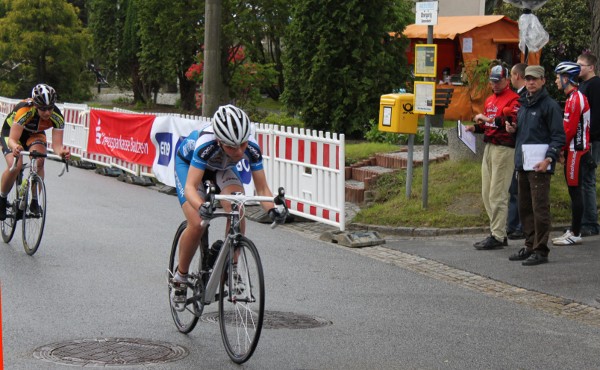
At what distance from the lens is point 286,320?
8.32 meters

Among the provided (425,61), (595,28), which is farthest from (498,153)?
(595,28)

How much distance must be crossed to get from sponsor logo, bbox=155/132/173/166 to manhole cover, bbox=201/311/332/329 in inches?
361

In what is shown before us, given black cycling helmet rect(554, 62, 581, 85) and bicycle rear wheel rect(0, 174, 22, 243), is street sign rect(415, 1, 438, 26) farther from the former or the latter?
bicycle rear wheel rect(0, 174, 22, 243)

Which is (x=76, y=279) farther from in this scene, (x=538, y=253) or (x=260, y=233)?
(x=538, y=253)

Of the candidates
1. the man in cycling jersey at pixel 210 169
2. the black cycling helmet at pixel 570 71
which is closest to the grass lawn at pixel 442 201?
the black cycling helmet at pixel 570 71

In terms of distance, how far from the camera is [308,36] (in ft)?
71.8

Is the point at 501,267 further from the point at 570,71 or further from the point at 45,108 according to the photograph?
the point at 45,108

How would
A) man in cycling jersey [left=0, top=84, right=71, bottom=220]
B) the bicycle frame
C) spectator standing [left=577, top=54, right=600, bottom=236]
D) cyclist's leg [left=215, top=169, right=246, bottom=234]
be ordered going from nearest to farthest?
the bicycle frame, cyclist's leg [left=215, top=169, right=246, bottom=234], man in cycling jersey [left=0, top=84, right=71, bottom=220], spectator standing [left=577, top=54, right=600, bottom=236]

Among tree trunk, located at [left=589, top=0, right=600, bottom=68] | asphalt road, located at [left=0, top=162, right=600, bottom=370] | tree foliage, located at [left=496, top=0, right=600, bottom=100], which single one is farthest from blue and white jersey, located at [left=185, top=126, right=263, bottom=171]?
tree foliage, located at [left=496, top=0, right=600, bottom=100]

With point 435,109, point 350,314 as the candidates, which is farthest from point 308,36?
→ point 350,314

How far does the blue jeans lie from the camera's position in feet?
39.2

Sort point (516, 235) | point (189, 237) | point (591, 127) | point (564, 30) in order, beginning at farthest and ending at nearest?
point (564, 30) < point (591, 127) < point (516, 235) < point (189, 237)

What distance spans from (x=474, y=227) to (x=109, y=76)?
38.8m

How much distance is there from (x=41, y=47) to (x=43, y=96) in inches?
1311
